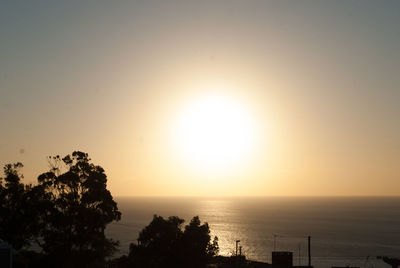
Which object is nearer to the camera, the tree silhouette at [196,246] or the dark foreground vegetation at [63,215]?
the dark foreground vegetation at [63,215]

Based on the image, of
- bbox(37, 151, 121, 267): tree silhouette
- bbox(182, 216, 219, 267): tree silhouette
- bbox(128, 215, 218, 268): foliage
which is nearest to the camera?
bbox(37, 151, 121, 267): tree silhouette

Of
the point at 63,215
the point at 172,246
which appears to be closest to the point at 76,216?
the point at 63,215

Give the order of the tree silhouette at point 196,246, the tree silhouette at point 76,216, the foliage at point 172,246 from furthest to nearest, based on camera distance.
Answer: the tree silhouette at point 196,246 < the foliage at point 172,246 < the tree silhouette at point 76,216

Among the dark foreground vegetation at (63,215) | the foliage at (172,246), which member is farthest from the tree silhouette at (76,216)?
the foliage at (172,246)

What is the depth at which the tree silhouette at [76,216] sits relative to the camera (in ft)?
119

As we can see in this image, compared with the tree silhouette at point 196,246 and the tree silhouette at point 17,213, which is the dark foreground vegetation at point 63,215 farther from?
the tree silhouette at point 196,246

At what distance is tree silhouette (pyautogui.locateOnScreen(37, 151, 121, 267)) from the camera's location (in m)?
36.2

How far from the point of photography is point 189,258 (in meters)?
48.8

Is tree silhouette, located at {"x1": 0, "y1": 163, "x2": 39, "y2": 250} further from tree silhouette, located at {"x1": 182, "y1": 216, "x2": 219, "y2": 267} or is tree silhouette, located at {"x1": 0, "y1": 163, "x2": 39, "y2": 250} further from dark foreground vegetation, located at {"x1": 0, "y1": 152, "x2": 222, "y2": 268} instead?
tree silhouette, located at {"x1": 182, "y1": 216, "x2": 219, "y2": 267}

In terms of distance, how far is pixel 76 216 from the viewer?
3612 cm

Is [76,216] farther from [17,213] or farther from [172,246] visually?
[172,246]

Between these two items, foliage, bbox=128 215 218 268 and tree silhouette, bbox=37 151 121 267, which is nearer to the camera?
tree silhouette, bbox=37 151 121 267

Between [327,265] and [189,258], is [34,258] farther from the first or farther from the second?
[327,265]

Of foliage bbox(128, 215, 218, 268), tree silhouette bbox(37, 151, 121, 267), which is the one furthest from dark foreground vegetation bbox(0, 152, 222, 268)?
foliage bbox(128, 215, 218, 268)
